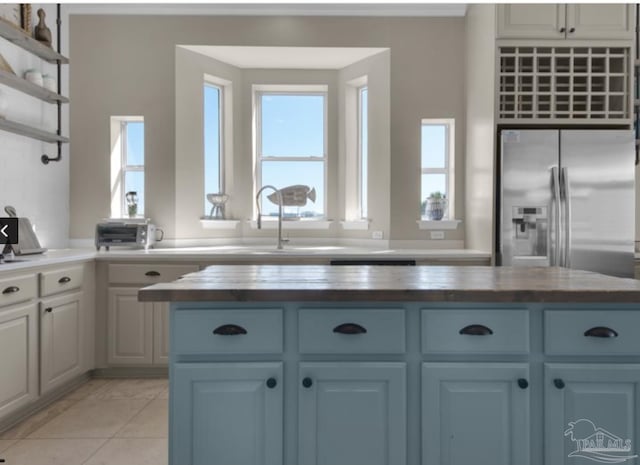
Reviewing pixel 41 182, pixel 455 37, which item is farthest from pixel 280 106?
pixel 41 182

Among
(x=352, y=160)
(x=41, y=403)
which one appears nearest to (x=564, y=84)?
(x=352, y=160)

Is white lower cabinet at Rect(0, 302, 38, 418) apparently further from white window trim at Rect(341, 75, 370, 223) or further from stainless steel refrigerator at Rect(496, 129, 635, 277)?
stainless steel refrigerator at Rect(496, 129, 635, 277)

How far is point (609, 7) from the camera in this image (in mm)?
3201

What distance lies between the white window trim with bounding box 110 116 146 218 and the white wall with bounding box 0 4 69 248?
0.37m

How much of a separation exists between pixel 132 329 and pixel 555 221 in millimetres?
3113

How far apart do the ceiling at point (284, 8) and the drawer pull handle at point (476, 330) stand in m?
3.25

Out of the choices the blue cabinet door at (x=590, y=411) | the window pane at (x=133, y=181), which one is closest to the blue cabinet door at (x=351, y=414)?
the blue cabinet door at (x=590, y=411)

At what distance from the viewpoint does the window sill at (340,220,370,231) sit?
414 centimetres

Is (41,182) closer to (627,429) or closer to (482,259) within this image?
(482,259)

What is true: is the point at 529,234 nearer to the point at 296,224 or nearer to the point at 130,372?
the point at 296,224

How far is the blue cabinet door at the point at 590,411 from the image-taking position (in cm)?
150

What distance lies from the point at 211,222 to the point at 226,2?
1908 millimetres

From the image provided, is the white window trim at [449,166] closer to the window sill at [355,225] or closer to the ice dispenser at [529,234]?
the window sill at [355,225]

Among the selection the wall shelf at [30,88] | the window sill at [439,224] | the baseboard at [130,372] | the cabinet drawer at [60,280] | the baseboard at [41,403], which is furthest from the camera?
the window sill at [439,224]
